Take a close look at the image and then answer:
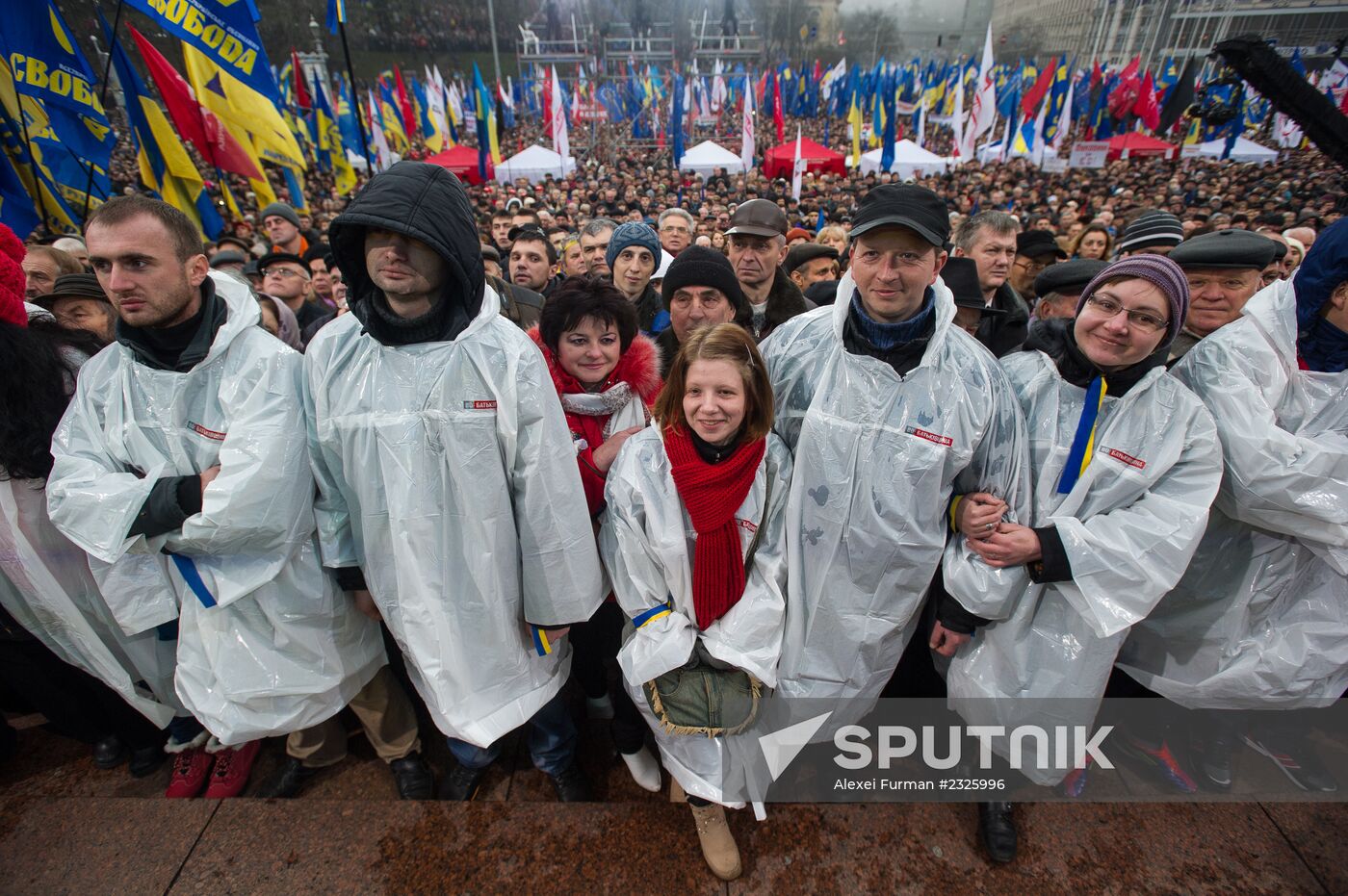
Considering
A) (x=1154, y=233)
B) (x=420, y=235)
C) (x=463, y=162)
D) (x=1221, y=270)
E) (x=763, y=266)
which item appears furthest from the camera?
(x=463, y=162)

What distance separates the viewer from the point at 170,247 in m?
1.89

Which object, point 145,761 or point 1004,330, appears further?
point 1004,330

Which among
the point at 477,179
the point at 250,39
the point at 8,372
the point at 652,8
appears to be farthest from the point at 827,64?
the point at 8,372

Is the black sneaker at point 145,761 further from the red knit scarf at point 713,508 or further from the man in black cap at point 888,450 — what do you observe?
the man in black cap at point 888,450

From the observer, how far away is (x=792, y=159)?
708 inches

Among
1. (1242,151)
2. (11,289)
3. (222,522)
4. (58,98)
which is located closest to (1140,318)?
(222,522)

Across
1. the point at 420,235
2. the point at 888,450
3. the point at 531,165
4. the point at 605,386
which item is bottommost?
the point at 888,450

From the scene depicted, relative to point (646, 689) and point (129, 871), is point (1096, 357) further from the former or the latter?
point (129, 871)

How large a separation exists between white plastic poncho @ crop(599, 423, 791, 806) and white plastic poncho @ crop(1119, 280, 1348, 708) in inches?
60.2

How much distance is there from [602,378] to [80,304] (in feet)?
8.08

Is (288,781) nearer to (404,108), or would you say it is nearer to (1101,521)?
(1101,521)

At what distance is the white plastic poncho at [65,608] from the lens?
2.13m

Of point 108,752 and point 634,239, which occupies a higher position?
point 634,239

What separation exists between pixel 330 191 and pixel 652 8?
60.5 m
